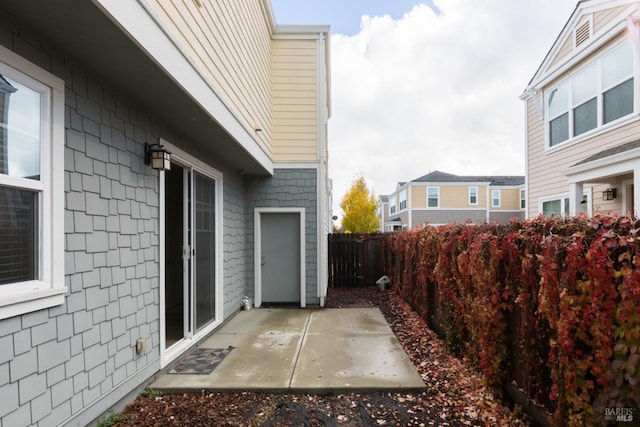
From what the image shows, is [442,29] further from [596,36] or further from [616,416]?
[616,416]

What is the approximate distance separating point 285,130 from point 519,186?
23.4m

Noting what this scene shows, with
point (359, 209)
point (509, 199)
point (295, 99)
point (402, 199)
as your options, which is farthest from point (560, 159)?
point (402, 199)

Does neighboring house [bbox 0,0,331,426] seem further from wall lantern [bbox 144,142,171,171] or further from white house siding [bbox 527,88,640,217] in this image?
white house siding [bbox 527,88,640,217]

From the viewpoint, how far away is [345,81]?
13.4m

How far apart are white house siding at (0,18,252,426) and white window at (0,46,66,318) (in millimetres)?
84

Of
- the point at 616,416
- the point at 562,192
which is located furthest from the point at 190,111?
the point at 562,192

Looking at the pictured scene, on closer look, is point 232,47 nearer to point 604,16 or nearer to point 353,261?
point 353,261

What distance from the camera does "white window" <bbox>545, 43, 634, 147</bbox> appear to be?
267 inches

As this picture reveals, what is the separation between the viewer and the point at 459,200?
78.5 feet

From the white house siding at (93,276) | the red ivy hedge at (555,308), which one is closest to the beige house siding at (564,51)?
the red ivy hedge at (555,308)

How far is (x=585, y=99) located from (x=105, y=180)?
9.95 m

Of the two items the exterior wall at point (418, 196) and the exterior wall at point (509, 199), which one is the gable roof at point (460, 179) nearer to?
the exterior wall at point (418, 196)

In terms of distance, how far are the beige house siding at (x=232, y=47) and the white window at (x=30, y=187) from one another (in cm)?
96

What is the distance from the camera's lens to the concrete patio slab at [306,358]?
10.8 ft
